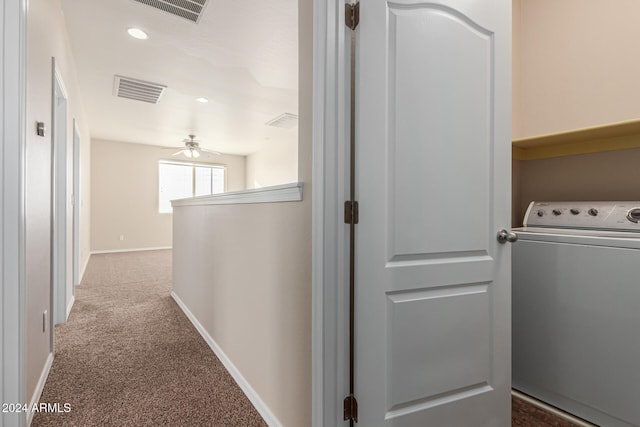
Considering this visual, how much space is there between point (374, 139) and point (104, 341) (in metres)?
2.57

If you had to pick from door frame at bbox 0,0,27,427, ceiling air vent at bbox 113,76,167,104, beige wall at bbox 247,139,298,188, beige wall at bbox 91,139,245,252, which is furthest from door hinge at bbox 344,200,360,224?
beige wall at bbox 91,139,245,252

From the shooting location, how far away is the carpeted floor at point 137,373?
5.02 feet

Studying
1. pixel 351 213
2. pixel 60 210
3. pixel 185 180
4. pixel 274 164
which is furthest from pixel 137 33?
pixel 185 180

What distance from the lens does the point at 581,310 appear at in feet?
4.84

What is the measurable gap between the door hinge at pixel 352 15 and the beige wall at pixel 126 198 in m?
7.49

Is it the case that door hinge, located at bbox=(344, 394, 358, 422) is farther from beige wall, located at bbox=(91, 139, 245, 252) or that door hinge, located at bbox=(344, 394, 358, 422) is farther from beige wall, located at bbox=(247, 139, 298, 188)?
beige wall, located at bbox=(91, 139, 245, 252)

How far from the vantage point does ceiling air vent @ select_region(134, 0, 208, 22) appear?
7.55 feet

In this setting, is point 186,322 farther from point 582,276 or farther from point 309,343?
point 582,276

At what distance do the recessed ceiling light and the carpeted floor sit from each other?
8.55 feet

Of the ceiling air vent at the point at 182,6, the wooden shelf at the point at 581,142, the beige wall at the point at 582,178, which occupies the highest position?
the ceiling air vent at the point at 182,6

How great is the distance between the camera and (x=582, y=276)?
58.0 inches

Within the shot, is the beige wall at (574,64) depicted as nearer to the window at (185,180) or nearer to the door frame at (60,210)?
the door frame at (60,210)

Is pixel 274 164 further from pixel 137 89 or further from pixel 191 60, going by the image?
pixel 191 60

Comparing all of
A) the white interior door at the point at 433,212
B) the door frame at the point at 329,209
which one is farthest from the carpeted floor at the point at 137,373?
the white interior door at the point at 433,212
